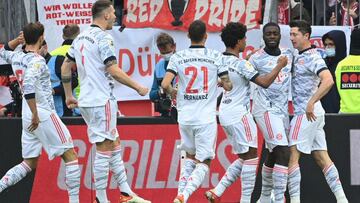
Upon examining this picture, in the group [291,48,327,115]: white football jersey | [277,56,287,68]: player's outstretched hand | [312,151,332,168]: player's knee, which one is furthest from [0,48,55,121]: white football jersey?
[312,151,332,168]: player's knee

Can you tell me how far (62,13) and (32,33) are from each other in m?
2.63

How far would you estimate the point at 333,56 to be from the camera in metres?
15.9

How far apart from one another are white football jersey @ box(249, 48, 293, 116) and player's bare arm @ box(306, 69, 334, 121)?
1.65 ft

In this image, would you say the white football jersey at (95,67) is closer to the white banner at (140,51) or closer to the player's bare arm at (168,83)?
the player's bare arm at (168,83)

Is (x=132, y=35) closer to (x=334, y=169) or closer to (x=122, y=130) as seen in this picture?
(x=122, y=130)

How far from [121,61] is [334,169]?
12.3 feet

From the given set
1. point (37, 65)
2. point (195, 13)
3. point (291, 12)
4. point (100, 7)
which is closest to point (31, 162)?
point (37, 65)

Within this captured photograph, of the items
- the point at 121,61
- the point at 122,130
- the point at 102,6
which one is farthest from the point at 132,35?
the point at 102,6

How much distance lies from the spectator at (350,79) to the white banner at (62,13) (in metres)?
3.56

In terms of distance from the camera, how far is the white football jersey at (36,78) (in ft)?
43.5

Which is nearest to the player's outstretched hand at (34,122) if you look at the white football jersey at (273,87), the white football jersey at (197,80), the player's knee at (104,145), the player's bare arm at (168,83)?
the player's knee at (104,145)

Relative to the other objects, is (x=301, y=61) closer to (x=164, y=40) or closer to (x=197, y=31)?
(x=197, y=31)

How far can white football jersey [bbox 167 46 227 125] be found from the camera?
1339 cm

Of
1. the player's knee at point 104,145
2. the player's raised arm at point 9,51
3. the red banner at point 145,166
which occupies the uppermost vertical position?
the player's raised arm at point 9,51
